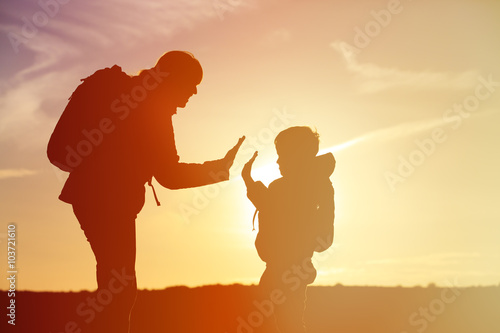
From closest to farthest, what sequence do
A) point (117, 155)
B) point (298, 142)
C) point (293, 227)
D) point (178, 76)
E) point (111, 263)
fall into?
point (111, 263), point (117, 155), point (178, 76), point (293, 227), point (298, 142)

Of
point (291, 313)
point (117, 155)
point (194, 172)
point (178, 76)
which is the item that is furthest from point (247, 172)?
point (291, 313)

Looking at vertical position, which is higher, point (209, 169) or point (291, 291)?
point (209, 169)

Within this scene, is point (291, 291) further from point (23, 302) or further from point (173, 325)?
point (23, 302)

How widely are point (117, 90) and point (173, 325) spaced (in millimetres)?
5162

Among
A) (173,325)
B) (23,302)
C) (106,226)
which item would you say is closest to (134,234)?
(106,226)

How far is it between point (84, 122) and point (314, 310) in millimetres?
6947

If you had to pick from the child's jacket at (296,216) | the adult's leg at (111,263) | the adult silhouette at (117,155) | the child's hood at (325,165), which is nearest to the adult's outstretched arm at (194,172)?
the adult silhouette at (117,155)

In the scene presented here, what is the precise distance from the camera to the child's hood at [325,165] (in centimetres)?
736

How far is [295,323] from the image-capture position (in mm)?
7016

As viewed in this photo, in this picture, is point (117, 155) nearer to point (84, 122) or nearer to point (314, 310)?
point (84, 122)

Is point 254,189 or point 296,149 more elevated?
point 296,149

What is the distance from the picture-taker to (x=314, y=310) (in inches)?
458

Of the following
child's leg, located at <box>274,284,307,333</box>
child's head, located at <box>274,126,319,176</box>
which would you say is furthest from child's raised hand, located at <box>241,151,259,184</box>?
child's leg, located at <box>274,284,307,333</box>

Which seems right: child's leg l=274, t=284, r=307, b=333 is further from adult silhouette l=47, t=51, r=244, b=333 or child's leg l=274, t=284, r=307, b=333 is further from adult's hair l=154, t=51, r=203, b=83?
adult's hair l=154, t=51, r=203, b=83
